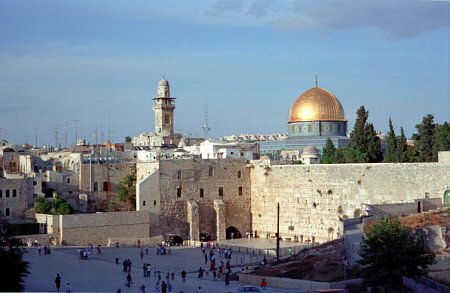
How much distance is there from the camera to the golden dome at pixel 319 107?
5312cm

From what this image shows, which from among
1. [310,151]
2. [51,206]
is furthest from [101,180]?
[310,151]

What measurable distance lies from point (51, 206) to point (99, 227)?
305 cm

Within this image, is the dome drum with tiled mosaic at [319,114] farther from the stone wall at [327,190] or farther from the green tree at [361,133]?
the stone wall at [327,190]

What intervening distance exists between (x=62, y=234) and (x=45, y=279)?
1006 centimetres

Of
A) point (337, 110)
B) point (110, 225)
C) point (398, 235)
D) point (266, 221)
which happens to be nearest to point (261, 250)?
point (266, 221)

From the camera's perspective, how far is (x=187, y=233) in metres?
38.5

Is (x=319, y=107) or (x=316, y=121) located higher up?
(x=319, y=107)

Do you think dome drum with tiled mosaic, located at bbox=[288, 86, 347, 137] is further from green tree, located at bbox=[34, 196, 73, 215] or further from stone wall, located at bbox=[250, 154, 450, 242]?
green tree, located at bbox=[34, 196, 73, 215]

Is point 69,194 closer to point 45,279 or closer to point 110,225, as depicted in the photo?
point 110,225

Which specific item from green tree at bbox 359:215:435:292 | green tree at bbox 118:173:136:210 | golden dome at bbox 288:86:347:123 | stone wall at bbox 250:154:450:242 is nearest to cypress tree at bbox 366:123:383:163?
stone wall at bbox 250:154:450:242

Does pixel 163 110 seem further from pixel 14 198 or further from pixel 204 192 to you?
pixel 14 198

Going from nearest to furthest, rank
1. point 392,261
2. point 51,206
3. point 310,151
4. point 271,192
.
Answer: point 392,261
point 51,206
point 271,192
point 310,151

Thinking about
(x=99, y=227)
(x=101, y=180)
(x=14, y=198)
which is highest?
(x=101, y=180)

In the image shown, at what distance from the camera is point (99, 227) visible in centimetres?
3459
